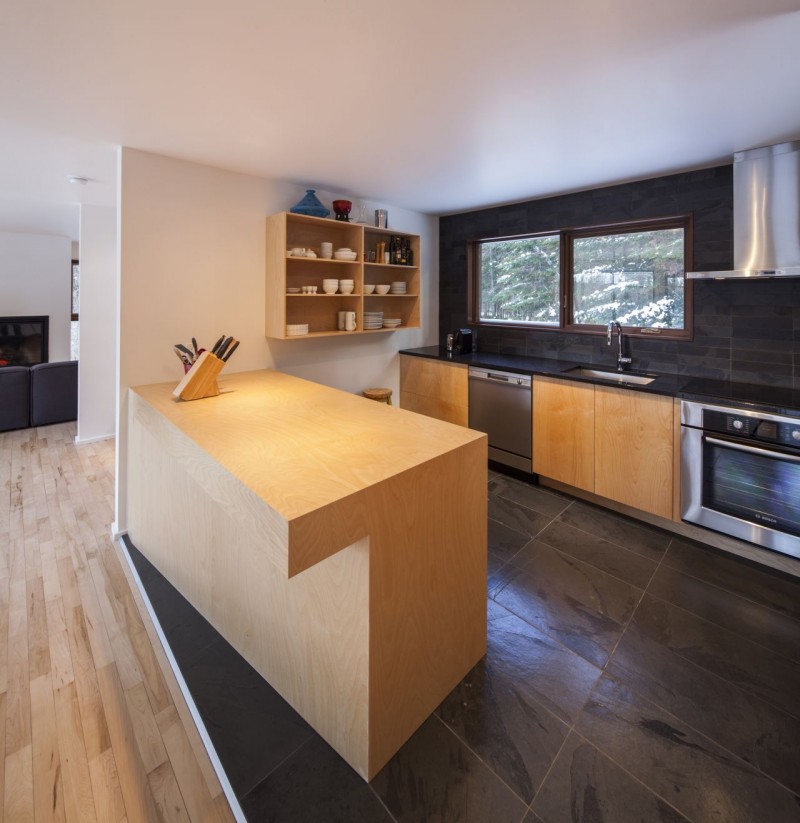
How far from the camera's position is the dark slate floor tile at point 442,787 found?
1157 mm

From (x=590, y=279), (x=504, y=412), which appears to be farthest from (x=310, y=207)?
(x=590, y=279)

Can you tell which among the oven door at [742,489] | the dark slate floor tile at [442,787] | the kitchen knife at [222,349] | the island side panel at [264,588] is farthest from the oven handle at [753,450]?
the kitchen knife at [222,349]

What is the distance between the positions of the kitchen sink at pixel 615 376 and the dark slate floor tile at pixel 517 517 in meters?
0.96

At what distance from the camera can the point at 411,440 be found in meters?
1.47

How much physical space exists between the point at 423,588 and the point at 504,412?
2.16m

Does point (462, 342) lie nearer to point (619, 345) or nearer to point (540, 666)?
point (619, 345)

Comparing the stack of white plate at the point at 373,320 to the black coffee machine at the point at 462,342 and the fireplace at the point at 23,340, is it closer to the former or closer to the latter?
the black coffee machine at the point at 462,342

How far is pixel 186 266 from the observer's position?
8.26 ft

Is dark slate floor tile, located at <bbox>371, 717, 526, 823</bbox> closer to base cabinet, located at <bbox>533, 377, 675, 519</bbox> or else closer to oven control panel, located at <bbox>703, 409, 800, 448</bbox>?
base cabinet, located at <bbox>533, 377, 675, 519</bbox>

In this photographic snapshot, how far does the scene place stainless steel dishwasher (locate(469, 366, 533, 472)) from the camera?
3180 mm

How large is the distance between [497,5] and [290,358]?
7.67 ft

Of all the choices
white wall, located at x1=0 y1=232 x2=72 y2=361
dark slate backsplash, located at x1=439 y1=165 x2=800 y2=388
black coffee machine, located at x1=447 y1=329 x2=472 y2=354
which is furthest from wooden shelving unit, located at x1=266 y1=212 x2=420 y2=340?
white wall, located at x1=0 y1=232 x2=72 y2=361

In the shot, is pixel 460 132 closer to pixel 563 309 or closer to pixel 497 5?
pixel 497 5

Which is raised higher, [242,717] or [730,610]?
[730,610]
